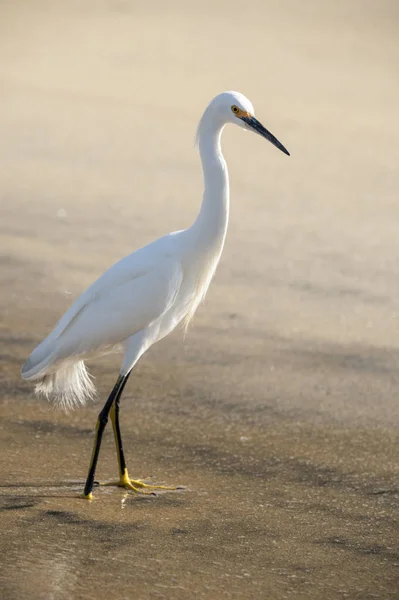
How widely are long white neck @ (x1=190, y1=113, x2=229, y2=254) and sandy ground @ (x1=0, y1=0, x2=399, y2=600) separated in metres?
0.94

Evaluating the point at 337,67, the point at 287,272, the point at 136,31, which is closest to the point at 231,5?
the point at 136,31

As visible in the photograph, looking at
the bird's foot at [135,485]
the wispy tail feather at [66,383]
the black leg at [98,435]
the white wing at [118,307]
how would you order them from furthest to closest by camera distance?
the wispy tail feather at [66,383]
the white wing at [118,307]
the bird's foot at [135,485]
the black leg at [98,435]

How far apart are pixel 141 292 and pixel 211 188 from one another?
1.67 ft

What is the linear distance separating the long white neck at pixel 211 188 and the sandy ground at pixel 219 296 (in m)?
0.94

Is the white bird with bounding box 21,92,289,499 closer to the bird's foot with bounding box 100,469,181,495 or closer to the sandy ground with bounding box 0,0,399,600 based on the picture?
the bird's foot with bounding box 100,469,181,495

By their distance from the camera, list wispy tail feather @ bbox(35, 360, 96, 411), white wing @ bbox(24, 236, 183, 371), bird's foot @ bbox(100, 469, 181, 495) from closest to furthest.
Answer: bird's foot @ bbox(100, 469, 181, 495) → white wing @ bbox(24, 236, 183, 371) → wispy tail feather @ bbox(35, 360, 96, 411)

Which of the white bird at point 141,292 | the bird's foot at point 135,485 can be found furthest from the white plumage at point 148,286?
the bird's foot at point 135,485

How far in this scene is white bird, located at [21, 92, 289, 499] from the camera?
4.70m

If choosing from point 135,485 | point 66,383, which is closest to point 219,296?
point 66,383

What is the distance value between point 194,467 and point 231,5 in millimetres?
11058

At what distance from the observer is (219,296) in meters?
7.16

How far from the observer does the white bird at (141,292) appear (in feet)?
15.4

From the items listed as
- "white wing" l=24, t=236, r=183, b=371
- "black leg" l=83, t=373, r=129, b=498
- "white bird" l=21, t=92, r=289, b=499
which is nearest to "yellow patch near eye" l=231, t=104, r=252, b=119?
"white bird" l=21, t=92, r=289, b=499

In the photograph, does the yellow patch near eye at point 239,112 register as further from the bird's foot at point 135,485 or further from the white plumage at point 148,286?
the bird's foot at point 135,485
